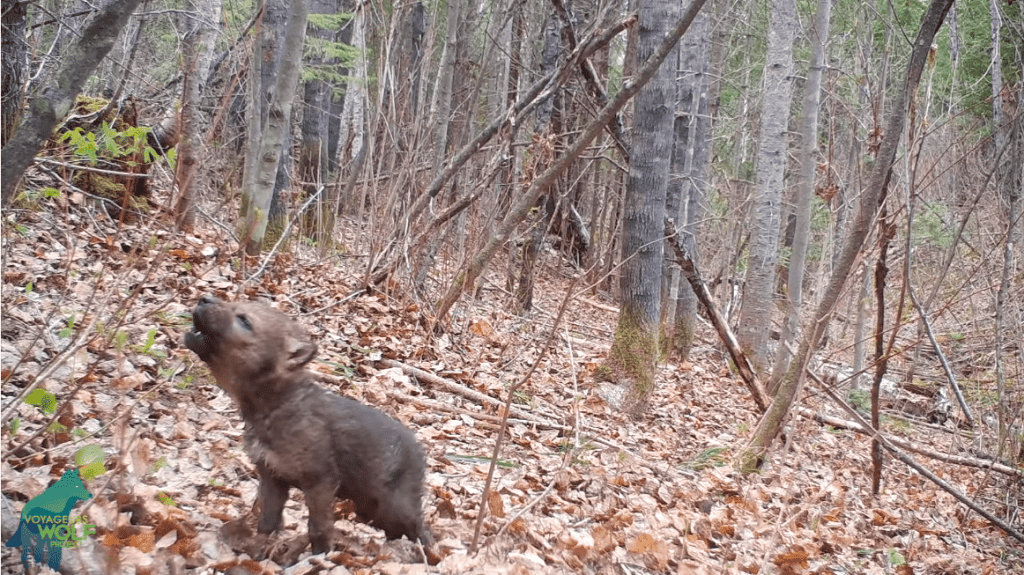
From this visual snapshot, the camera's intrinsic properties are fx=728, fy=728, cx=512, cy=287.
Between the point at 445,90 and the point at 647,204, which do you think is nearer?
the point at 647,204

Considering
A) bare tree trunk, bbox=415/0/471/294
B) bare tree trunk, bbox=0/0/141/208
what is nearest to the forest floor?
bare tree trunk, bbox=0/0/141/208

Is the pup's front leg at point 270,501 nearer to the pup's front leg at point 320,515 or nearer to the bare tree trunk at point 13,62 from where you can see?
the pup's front leg at point 320,515

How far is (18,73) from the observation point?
16.3ft

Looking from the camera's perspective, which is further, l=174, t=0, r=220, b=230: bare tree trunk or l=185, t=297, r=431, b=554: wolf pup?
l=174, t=0, r=220, b=230: bare tree trunk

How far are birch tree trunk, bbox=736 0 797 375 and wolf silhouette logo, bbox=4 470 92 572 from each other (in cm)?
980

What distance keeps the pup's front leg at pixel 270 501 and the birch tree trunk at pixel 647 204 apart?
16.0 feet

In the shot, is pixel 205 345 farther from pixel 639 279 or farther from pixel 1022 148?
pixel 1022 148

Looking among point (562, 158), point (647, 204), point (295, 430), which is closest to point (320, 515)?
point (295, 430)

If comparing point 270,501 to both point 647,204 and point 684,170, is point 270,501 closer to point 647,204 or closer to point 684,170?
point 647,204

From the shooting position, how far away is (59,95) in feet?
8.50

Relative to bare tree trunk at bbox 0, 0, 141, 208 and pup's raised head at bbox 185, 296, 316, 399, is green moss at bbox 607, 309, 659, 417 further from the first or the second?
bare tree trunk at bbox 0, 0, 141, 208

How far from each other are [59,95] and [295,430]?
154 centimetres

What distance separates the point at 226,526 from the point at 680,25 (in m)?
4.72

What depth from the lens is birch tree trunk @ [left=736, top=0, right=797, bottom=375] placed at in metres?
10.8
